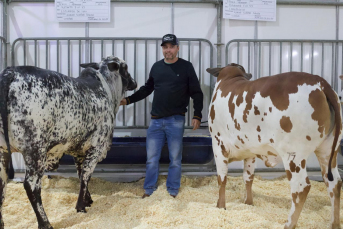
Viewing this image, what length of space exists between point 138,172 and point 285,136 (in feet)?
7.12

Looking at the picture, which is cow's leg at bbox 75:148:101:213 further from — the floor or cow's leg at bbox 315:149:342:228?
cow's leg at bbox 315:149:342:228

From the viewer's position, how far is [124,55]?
3.79 meters

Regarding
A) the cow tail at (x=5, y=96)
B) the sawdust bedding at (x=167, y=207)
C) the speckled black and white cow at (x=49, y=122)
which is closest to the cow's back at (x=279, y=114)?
the sawdust bedding at (x=167, y=207)

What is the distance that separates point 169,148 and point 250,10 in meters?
1.99

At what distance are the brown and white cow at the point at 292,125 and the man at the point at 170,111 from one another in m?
0.78

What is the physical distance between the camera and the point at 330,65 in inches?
156

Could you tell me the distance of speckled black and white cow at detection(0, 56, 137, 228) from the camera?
2.08 metres

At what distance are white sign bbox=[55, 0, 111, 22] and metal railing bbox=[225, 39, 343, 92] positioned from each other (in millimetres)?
1584

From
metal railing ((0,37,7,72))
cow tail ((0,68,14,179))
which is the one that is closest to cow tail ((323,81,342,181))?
cow tail ((0,68,14,179))

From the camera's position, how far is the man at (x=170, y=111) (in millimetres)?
3178

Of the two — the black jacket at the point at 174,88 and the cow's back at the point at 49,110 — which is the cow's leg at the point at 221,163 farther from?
the cow's back at the point at 49,110

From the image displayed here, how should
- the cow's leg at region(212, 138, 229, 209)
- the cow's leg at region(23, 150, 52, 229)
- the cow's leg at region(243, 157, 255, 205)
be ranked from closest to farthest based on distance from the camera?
Answer: the cow's leg at region(23, 150, 52, 229), the cow's leg at region(212, 138, 229, 209), the cow's leg at region(243, 157, 255, 205)

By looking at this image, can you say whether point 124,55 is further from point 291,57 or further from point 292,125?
point 292,125

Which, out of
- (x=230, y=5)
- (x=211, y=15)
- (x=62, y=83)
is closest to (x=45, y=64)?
(x=62, y=83)
